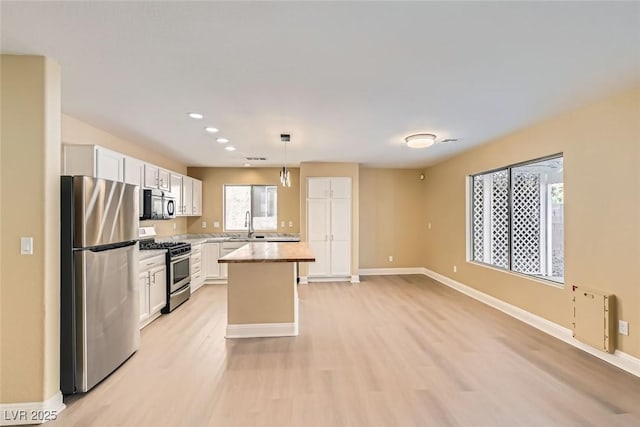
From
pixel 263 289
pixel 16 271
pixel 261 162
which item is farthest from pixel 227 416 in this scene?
pixel 261 162

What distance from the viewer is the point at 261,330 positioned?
11.8 ft

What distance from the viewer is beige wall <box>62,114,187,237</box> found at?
3447 millimetres

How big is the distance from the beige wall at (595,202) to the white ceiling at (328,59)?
0.94 ft

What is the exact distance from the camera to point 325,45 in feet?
6.50

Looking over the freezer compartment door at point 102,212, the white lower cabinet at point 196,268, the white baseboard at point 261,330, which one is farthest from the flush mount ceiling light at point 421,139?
the white lower cabinet at point 196,268

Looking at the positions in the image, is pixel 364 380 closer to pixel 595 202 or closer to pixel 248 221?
pixel 595 202

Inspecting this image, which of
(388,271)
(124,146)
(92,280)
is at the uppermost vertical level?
(124,146)

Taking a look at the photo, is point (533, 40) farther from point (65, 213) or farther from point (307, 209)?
point (307, 209)

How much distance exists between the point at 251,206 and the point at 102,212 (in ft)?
14.9

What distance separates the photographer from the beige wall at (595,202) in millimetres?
2723

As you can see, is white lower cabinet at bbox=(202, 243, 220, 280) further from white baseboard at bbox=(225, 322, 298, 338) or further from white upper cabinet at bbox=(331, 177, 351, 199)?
white baseboard at bbox=(225, 322, 298, 338)

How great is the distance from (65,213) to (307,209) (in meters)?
4.38

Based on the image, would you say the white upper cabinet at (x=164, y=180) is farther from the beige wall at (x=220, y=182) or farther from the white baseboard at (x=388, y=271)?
the white baseboard at (x=388, y=271)

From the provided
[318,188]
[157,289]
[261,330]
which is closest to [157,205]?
[157,289]
